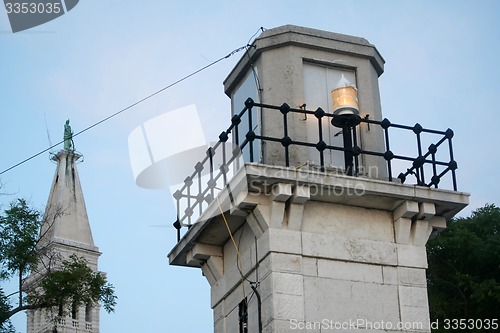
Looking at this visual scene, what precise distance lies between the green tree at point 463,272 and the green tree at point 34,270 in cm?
1042

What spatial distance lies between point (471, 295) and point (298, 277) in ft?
53.7

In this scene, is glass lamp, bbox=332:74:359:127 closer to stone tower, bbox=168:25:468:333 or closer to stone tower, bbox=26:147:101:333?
stone tower, bbox=168:25:468:333

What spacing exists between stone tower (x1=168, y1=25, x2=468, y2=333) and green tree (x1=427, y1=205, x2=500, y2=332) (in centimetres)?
1438

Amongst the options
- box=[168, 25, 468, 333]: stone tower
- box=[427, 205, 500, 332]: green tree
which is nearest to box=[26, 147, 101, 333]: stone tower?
box=[427, 205, 500, 332]: green tree

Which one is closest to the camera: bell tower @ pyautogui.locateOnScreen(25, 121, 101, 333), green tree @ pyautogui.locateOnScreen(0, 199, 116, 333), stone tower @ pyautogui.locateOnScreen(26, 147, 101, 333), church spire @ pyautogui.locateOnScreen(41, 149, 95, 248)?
green tree @ pyautogui.locateOnScreen(0, 199, 116, 333)

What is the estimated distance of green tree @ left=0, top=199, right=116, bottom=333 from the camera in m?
25.2

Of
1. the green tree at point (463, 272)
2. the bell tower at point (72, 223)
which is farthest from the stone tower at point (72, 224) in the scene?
the green tree at point (463, 272)

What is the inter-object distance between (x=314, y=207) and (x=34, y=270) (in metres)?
13.4

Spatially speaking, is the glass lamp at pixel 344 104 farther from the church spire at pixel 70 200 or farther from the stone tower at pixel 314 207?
the church spire at pixel 70 200

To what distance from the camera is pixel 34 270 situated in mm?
26844

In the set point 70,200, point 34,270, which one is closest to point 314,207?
point 34,270

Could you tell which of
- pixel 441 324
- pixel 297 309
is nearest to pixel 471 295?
pixel 441 324

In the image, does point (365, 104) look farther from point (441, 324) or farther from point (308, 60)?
point (441, 324)

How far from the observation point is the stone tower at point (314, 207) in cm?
1502
